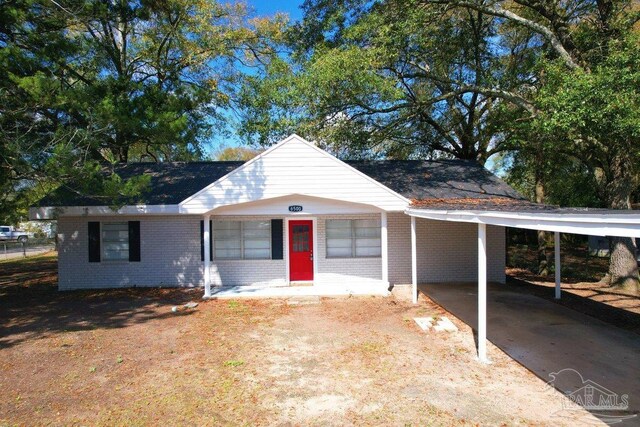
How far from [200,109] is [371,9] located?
9.69 m

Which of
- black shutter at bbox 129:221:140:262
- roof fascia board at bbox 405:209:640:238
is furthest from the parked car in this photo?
roof fascia board at bbox 405:209:640:238

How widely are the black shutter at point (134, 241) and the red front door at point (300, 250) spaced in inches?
194

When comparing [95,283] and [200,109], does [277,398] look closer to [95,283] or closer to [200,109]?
[95,283]

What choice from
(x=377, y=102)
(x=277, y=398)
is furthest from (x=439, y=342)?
(x=377, y=102)

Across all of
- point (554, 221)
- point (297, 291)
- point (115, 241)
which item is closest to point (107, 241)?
point (115, 241)

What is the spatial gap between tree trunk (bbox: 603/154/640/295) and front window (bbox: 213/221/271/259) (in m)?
11.0

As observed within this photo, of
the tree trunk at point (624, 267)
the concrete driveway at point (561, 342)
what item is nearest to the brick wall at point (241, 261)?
the concrete driveway at point (561, 342)

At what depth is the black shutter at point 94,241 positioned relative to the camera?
1250 centimetres

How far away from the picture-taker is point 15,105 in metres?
9.09

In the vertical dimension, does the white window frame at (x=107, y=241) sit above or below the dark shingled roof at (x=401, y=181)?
below

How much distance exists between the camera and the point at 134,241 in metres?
12.5

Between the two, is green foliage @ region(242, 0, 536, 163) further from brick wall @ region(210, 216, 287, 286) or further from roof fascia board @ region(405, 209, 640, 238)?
roof fascia board @ region(405, 209, 640, 238)

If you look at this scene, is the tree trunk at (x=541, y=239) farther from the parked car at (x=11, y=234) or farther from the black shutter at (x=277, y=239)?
the parked car at (x=11, y=234)

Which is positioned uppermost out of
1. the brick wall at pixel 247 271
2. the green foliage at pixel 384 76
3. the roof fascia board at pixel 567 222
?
the green foliage at pixel 384 76
